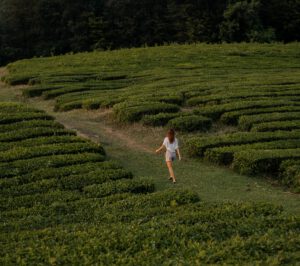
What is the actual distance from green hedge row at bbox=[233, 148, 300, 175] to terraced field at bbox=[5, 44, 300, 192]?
0.03 meters

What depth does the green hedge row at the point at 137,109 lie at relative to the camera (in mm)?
24625

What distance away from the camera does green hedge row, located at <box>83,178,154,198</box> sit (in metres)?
15.6

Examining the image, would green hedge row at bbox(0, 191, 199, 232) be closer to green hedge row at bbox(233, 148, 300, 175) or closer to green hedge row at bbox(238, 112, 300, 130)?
green hedge row at bbox(233, 148, 300, 175)

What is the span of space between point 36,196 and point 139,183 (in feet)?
9.85

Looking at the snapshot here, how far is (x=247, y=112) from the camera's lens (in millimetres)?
23984

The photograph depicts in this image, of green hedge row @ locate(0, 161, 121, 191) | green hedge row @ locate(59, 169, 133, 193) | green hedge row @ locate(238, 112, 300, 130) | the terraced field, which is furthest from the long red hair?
green hedge row @ locate(238, 112, 300, 130)

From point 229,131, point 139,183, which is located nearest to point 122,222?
point 139,183

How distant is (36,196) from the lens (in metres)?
15.3

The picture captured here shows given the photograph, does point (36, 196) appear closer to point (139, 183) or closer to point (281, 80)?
→ point (139, 183)

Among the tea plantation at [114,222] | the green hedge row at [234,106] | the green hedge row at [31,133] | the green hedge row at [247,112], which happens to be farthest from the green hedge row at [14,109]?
the green hedge row at [247,112]

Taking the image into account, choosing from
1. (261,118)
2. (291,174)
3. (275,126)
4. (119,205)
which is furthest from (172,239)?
(261,118)

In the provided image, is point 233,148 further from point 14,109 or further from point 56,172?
point 14,109

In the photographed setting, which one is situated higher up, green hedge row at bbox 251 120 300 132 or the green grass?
green hedge row at bbox 251 120 300 132

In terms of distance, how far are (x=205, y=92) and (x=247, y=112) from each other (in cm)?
515
